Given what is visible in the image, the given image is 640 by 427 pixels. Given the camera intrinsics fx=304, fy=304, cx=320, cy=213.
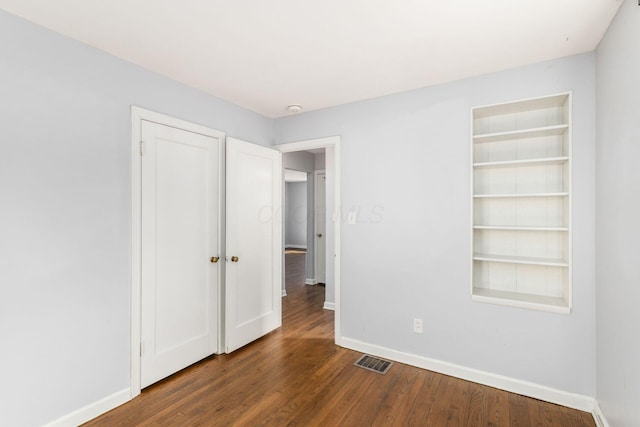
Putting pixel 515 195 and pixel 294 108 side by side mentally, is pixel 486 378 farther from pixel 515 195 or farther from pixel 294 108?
pixel 294 108

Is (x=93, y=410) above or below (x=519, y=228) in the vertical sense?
below

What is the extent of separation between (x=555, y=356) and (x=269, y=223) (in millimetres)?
2838

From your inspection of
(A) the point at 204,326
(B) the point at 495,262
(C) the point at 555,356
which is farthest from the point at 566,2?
(A) the point at 204,326

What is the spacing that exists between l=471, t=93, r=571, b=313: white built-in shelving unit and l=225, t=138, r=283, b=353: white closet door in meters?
2.13

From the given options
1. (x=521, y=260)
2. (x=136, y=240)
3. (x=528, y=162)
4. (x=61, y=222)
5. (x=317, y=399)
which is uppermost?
(x=528, y=162)

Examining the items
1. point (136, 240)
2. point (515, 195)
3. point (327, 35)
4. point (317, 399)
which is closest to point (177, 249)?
point (136, 240)

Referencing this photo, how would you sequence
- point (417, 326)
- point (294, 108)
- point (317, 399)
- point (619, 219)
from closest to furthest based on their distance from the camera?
point (619, 219) < point (317, 399) < point (417, 326) < point (294, 108)

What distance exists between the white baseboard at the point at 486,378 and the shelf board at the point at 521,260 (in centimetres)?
92

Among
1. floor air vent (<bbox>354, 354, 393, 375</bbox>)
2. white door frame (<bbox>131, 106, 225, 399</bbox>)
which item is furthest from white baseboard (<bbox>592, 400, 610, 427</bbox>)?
white door frame (<bbox>131, 106, 225, 399</bbox>)

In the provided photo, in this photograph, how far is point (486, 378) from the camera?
247cm

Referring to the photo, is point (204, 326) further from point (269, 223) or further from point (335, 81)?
point (335, 81)

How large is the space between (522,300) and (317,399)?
1748 millimetres

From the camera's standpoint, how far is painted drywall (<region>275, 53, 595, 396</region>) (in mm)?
2176

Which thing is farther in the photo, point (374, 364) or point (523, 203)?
point (374, 364)
